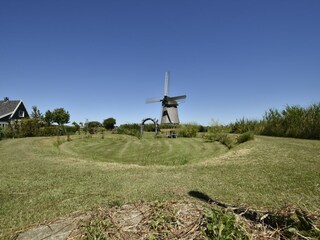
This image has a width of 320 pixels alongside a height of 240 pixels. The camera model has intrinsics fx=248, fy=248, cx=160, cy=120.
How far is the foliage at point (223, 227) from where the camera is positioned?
7.14ft

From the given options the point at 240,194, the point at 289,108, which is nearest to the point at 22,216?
the point at 240,194

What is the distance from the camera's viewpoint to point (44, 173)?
7.55 m

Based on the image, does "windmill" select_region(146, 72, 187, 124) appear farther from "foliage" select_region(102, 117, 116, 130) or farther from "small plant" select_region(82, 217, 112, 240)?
"small plant" select_region(82, 217, 112, 240)

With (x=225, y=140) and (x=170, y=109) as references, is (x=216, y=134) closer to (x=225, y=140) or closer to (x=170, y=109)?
(x=225, y=140)

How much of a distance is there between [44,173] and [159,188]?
403 centimetres

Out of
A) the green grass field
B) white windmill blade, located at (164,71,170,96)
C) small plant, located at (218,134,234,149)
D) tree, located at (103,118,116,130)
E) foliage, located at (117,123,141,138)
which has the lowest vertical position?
the green grass field

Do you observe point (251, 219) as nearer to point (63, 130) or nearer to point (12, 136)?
point (12, 136)

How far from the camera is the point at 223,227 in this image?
2232 millimetres

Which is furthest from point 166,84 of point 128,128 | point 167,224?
point 167,224

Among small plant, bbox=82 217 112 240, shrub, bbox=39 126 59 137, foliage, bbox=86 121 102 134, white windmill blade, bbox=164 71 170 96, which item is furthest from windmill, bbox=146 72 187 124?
small plant, bbox=82 217 112 240

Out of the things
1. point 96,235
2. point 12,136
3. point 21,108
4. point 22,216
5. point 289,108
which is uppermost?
point 21,108

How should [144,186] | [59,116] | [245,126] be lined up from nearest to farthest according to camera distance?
[144,186]
[245,126]
[59,116]

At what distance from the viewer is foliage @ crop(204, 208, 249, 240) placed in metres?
2.18

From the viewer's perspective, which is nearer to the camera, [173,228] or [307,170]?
[173,228]
